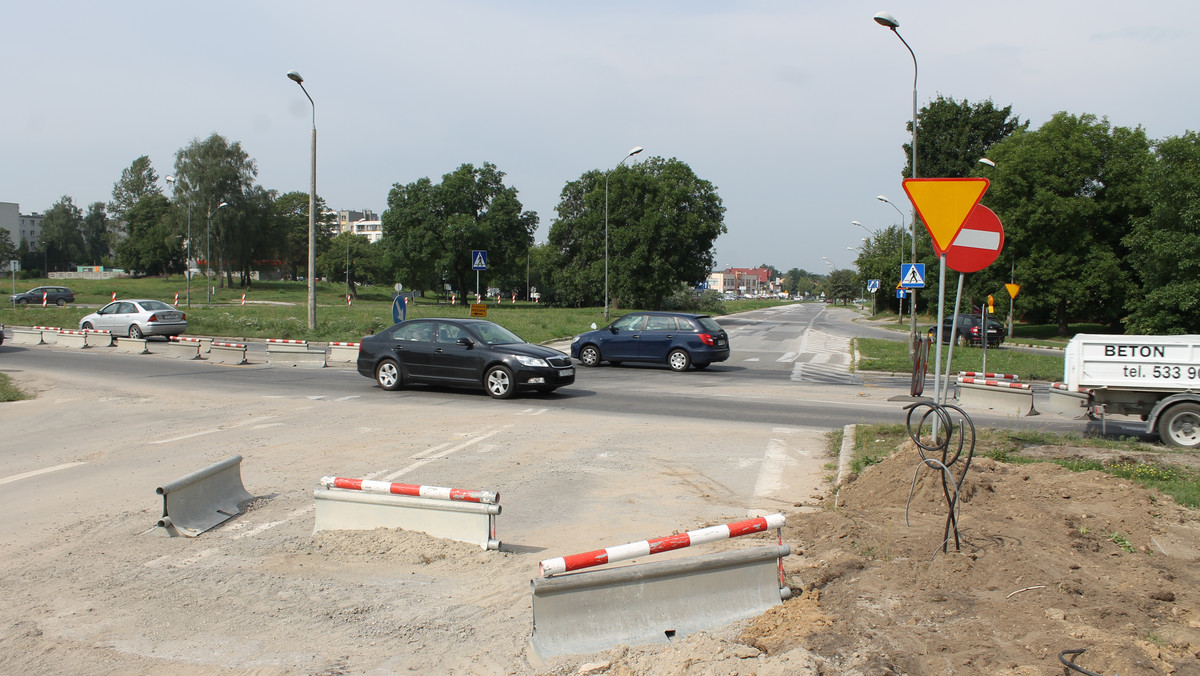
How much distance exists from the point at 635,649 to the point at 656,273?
55.6 metres

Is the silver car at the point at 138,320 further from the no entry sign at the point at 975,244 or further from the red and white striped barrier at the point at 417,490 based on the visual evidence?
the no entry sign at the point at 975,244

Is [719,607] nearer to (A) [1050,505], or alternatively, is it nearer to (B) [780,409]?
(A) [1050,505]

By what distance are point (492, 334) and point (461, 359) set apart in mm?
800

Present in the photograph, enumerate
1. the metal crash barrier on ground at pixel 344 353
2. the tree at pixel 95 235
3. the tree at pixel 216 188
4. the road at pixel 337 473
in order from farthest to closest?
the tree at pixel 95 235
the tree at pixel 216 188
the metal crash barrier on ground at pixel 344 353
the road at pixel 337 473

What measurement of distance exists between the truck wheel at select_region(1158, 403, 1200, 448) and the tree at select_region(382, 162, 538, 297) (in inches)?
2470

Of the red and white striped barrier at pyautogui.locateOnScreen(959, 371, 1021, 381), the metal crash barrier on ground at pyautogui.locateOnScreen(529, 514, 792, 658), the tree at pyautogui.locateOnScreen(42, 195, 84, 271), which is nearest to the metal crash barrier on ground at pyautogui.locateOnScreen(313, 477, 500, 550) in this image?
the metal crash barrier on ground at pyautogui.locateOnScreen(529, 514, 792, 658)

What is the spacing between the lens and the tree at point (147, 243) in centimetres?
8956

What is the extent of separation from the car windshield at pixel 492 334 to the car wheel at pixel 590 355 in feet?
20.8

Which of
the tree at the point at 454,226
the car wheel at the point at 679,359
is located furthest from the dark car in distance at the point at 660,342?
the tree at the point at 454,226

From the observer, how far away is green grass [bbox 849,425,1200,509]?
6809 millimetres

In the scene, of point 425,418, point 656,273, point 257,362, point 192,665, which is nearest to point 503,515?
point 192,665

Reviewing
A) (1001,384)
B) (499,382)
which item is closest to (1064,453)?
(1001,384)

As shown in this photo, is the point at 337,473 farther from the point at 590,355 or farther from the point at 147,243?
the point at 147,243

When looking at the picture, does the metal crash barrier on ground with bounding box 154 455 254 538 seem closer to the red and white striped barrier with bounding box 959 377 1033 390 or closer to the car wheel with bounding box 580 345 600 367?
the red and white striped barrier with bounding box 959 377 1033 390
